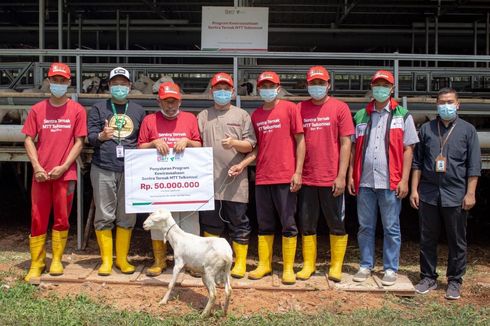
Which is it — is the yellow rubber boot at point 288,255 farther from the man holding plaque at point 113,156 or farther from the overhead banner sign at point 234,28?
the overhead banner sign at point 234,28

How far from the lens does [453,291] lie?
5262 millimetres

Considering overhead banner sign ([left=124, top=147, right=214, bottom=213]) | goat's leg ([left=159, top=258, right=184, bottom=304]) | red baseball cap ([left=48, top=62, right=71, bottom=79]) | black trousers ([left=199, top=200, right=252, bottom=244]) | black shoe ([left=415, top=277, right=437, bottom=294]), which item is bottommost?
black shoe ([left=415, top=277, right=437, bottom=294])

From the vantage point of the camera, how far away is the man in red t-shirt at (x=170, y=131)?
5344mm

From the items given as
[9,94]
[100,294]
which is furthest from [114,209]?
[9,94]

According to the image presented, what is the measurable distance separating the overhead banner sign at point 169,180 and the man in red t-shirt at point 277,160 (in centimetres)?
33

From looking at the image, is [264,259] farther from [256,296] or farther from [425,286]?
[425,286]

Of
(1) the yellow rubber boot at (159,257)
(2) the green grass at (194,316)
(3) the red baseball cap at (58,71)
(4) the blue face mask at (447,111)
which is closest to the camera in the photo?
(2) the green grass at (194,316)

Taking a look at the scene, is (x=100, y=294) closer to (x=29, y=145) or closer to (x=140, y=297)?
(x=140, y=297)

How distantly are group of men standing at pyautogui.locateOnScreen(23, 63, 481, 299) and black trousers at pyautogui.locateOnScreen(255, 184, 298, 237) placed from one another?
0.01m

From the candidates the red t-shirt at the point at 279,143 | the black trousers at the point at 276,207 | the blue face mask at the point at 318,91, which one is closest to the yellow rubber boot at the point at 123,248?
the black trousers at the point at 276,207

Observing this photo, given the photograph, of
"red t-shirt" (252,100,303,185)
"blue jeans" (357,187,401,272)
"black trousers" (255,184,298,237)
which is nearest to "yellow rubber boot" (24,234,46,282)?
"black trousers" (255,184,298,237)

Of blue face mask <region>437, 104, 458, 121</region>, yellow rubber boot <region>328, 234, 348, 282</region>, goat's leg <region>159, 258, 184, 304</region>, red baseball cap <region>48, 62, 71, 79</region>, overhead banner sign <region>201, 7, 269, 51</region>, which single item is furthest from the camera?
overhead banner sign <region>201, 7, 269, 51</region>

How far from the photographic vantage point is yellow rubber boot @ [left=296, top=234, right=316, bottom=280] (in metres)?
5.54

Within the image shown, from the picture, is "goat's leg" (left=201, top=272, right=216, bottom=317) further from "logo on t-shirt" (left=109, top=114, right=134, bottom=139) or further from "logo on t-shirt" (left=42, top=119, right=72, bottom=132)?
"logo on t-shirt" (left=42, top=119, right=72, bottom=132)
